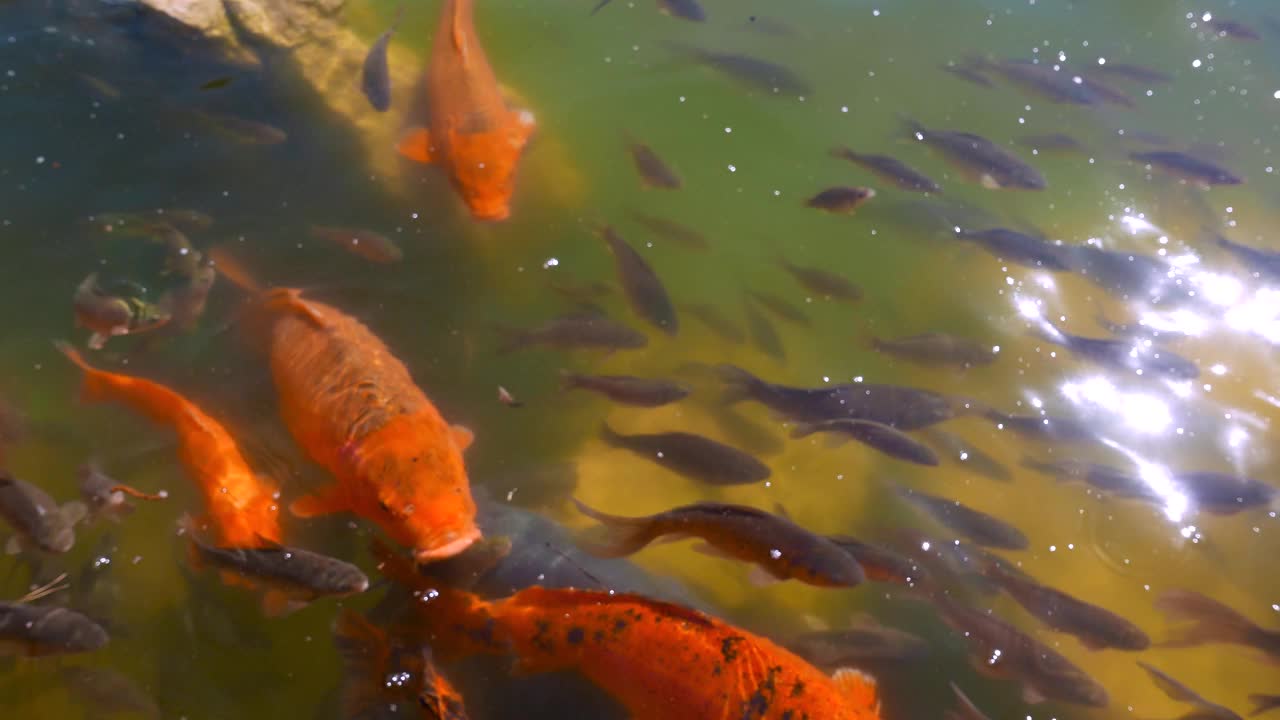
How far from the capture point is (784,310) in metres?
5.46

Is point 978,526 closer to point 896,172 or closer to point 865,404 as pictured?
point 865,404

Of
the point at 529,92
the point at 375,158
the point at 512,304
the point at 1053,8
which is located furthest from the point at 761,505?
the point at 1053,8

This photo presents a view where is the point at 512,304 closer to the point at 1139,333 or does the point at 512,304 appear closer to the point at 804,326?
the point at 804,326

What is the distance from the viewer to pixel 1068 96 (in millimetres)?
6812

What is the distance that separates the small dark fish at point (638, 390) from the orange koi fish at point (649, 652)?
154 centimetres

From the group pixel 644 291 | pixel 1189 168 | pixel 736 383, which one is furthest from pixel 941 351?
pixel 1189 168

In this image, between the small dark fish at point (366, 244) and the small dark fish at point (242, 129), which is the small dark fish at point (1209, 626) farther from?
the small dark fish at point (242, 129)

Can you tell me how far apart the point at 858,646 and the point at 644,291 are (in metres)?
2.32

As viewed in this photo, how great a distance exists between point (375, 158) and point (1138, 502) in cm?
526

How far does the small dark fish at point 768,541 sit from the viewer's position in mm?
3439

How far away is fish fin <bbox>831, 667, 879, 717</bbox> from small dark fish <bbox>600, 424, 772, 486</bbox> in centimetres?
123

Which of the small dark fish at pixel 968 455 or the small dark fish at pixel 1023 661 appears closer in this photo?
the small dark fish at pixel 1023 661

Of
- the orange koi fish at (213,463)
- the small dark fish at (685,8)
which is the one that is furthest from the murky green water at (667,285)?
the small dark fish at (685,8)

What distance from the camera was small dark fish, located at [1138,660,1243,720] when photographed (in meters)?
3.81
